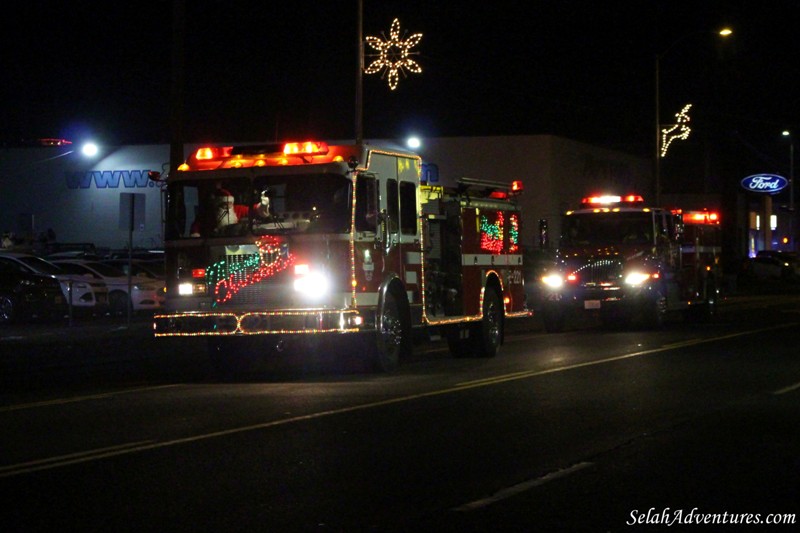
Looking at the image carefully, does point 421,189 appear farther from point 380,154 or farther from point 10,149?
point 10,149

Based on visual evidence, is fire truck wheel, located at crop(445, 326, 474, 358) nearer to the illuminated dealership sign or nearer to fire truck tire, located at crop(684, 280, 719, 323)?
fire truck tire, located at crop(684, 280, 719, 323)

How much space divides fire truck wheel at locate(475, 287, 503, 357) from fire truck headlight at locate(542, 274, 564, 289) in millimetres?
6698

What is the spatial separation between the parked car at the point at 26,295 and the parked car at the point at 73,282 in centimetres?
24

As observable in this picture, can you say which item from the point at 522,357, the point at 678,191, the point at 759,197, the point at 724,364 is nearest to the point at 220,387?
the point at 522,357

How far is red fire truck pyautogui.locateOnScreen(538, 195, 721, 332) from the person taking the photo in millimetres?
27234

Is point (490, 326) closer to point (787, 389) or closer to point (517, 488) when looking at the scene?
point (787, 389)

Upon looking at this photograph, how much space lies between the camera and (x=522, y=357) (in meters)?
19.9

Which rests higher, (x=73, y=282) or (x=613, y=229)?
(x=613, y=229)

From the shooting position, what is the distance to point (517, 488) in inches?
345

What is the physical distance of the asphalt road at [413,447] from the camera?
26.2 feet

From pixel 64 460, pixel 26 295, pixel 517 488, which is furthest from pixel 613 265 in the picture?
pixel 517 488

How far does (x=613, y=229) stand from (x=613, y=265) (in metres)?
0.81

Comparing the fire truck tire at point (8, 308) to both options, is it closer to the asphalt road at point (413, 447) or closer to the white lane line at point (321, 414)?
the asphalt road at point (413, 447)

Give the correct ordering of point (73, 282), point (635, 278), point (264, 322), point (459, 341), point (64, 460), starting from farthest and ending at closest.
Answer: point (73, 282)
point (635, 278)
point (459, 341)
point (264, 322)
point (64, 460)
